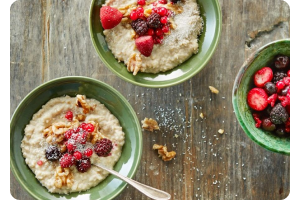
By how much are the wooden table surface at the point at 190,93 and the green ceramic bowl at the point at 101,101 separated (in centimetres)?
18

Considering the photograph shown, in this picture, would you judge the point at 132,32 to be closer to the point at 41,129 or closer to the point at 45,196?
the point at 41,129

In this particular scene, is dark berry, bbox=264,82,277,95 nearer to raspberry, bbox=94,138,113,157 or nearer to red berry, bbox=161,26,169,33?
red berry, bbox=161,26,169,33

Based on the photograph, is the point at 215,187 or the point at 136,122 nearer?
the point at 136,122

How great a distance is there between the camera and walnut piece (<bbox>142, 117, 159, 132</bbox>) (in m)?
2.40

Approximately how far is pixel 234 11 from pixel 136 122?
3.07ft

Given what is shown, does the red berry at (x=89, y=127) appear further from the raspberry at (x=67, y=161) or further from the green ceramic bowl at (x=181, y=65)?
the green ceramic bowl at (x=181, y=65)

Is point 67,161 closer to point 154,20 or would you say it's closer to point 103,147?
point 103,147

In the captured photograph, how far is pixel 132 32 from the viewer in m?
2.21

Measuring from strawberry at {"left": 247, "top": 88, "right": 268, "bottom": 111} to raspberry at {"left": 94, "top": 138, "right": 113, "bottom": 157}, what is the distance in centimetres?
81

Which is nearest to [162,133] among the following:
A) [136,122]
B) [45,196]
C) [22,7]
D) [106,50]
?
[136,122]

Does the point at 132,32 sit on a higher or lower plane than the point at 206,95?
higher

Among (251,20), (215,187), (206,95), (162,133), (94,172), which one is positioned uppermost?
(251,20)

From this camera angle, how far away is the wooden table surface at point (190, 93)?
244 cm

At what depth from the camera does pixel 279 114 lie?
204 cm
